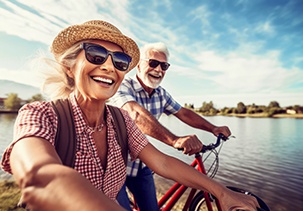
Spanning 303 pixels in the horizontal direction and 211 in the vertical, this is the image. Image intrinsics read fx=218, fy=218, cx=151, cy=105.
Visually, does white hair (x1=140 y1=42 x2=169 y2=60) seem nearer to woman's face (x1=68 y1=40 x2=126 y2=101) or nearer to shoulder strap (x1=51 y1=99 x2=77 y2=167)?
woman's face (x1=68 y1=40 x2=126 y2=101)

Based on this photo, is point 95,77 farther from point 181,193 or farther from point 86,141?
point 181,193

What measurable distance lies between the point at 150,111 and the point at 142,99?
0.21 m

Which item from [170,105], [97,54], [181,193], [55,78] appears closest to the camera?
[97,54]

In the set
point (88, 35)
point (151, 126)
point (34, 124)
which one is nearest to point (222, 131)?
point (151, 126)

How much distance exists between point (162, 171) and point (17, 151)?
42.4 inches

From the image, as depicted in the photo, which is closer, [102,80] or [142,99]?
[102,80]

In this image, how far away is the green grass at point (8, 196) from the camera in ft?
14.3

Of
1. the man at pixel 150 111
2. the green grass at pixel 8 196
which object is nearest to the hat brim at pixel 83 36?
the man at pixel 150 111

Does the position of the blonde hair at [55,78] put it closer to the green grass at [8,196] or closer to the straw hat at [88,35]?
the straw hat at [88,35]

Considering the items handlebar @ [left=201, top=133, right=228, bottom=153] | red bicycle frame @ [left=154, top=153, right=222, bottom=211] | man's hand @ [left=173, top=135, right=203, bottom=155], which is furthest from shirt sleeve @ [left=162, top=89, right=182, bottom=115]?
man's hand @ [left=173, top=135, right=203, bottom=155]

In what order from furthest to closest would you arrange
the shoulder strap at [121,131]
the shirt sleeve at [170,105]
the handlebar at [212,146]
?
the shirt sleeve at [170,105] → the handlebar at [212,146] → the shoulder strap at [121,131]

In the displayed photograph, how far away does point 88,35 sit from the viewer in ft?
5.30

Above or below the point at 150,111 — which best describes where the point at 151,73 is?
above

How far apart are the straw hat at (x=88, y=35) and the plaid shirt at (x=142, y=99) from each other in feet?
2.86
